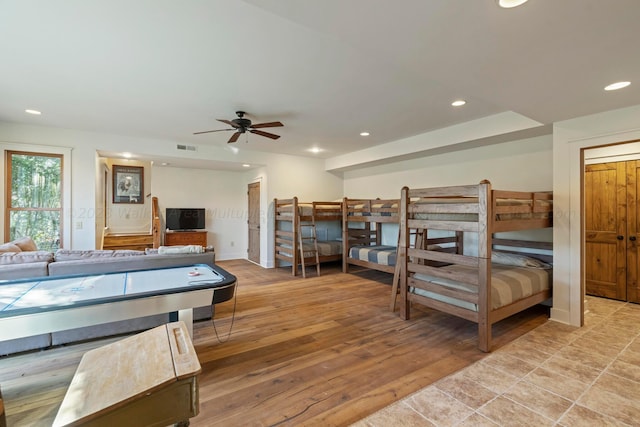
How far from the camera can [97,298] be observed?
185 cm

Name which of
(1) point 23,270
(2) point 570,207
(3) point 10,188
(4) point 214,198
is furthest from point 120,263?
(2) point 570,207

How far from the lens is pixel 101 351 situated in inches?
53.3

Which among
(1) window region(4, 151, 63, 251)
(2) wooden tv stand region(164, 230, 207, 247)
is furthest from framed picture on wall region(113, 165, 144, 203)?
(1) window region(4, 151, 63, 251)

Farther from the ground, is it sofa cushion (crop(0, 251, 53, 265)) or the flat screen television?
the flat screen television

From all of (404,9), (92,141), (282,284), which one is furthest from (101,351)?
(92,141)

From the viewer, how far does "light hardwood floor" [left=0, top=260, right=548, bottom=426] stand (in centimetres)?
190

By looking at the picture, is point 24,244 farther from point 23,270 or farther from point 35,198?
point 23,270

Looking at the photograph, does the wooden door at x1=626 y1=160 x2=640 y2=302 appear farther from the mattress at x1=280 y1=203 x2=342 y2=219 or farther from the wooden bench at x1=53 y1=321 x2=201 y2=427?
the wooden bench at x1=53 y1=321 x2=201 y2=427

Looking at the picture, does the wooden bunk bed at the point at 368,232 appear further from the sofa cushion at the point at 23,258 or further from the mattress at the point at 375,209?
the sofa cushion at the point at 23,258

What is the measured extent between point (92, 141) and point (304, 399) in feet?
17.1

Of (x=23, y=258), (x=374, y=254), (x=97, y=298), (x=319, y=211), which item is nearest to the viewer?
(x=97, y=298)

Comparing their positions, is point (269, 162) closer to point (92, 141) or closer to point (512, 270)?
point (92, 141)

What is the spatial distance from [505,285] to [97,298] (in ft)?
11.5

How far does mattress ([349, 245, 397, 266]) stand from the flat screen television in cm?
379
